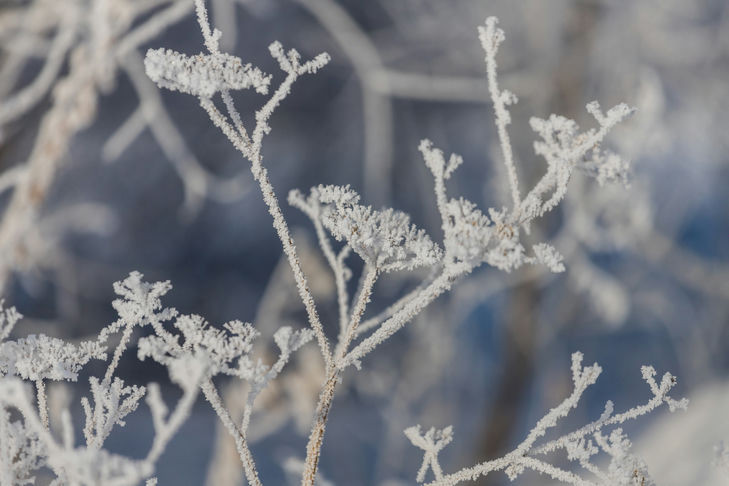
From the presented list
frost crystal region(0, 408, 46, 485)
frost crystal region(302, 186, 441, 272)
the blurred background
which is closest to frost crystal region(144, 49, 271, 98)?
frost crystal region(302, 186, 441, 272)

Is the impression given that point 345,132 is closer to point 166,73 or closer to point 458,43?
point 458,43

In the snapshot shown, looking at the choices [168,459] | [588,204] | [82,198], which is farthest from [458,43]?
[168,459]

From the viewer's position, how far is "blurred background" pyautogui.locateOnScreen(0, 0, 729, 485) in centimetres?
116

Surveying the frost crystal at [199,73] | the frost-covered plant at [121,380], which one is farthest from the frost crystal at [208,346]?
the frost crystal at [199,73]

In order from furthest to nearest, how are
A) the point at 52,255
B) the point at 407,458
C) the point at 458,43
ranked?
the point at 407,458
the point at 458,43
the point at 52,255

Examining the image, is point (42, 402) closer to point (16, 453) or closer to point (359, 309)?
point (16, 453)

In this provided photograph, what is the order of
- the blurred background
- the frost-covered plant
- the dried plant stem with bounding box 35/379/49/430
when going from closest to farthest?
the frost-covered plant < the dried plant stem with bounding box 35/379/49/430 < the blurred background

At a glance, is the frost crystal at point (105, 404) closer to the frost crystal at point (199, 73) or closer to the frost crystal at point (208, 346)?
the frost crystal at point (208, 346)

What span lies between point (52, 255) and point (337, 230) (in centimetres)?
140

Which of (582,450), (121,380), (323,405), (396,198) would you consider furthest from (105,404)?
(396,198)

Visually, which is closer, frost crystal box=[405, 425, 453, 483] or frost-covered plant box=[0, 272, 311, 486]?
frost-covered plant box=[0, 272, 311, 486]

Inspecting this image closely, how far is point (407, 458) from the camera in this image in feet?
8.95

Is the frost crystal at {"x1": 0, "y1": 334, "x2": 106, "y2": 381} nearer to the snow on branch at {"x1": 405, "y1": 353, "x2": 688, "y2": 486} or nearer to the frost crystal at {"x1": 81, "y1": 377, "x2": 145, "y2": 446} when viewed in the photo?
the frost crystal at {"x1": 81, "y1": 377, "x2": 145, "y2": 446}

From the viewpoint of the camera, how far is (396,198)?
321 centimetres
